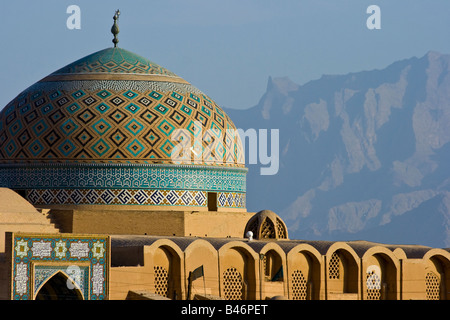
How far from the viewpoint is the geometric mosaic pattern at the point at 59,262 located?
1758 centimetres

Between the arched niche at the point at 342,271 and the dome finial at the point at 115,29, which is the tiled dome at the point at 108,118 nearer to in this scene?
the dome finial at the point at 115,29

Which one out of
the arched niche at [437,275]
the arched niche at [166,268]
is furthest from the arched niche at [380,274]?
the arched niche at [166,268]

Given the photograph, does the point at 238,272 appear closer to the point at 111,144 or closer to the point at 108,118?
the point at 111,144

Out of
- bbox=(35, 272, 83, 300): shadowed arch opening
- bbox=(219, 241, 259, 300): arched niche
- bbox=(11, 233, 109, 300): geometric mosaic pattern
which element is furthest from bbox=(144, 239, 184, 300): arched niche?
bbox=(35, 272, 83, 300): shadowed arch opening

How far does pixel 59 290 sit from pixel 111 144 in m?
4.53

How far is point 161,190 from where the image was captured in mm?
22734

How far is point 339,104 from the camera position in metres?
114

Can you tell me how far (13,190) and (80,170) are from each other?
48.1 inches

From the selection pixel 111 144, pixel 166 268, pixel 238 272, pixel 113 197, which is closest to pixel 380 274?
pixel 238 272

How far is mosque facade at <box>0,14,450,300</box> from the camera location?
68.2 feet

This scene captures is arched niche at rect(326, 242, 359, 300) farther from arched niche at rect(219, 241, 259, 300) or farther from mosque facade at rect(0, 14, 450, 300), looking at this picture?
arched niche at rect(219, 241, 259, 300)
